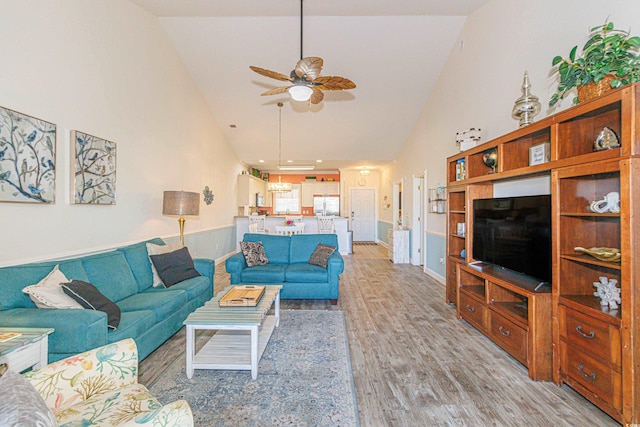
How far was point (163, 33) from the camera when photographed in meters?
4.14

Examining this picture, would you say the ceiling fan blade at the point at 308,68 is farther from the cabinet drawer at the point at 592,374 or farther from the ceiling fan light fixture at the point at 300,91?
the cabinet drawer at the point at 592,374

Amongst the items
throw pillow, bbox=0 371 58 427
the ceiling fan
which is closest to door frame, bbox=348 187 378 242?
the ceiling fan

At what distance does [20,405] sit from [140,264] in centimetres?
258

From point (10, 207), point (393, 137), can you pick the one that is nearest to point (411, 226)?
point (393, 137)

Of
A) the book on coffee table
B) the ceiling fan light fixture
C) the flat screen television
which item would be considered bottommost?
the book on coffee table

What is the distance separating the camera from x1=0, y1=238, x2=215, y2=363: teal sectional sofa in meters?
1.80

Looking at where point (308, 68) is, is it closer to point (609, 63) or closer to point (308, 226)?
point (609, 63)

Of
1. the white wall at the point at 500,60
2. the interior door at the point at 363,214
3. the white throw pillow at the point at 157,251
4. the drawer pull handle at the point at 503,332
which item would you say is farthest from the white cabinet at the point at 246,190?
the drawer pull handle at the point at 503,332

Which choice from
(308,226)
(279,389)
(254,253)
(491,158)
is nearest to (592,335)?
(491,158)

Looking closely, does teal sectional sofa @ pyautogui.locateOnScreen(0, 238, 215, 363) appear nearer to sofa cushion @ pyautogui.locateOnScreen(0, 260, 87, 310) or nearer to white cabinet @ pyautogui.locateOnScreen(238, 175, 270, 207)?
sofa cushion @ pyautogui.locateOnScreen(0, 260, 87, 310)

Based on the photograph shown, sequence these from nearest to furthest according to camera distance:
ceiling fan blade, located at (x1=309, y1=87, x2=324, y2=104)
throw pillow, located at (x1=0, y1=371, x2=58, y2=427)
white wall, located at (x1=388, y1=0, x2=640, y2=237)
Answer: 1. throw pillow, located at (x1=0, y1=371, x2=58, y2=427)
2. white wall, located at (x1=388, y1=0, x2=640, y2=237)
3. ceiling fan blade, located at (x1=309, y1=87, x2=324, y2=104)

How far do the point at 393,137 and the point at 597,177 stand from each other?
5049 millimetres

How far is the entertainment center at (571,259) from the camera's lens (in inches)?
63.6

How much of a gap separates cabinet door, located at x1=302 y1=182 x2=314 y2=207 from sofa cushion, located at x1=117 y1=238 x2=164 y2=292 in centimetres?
758
